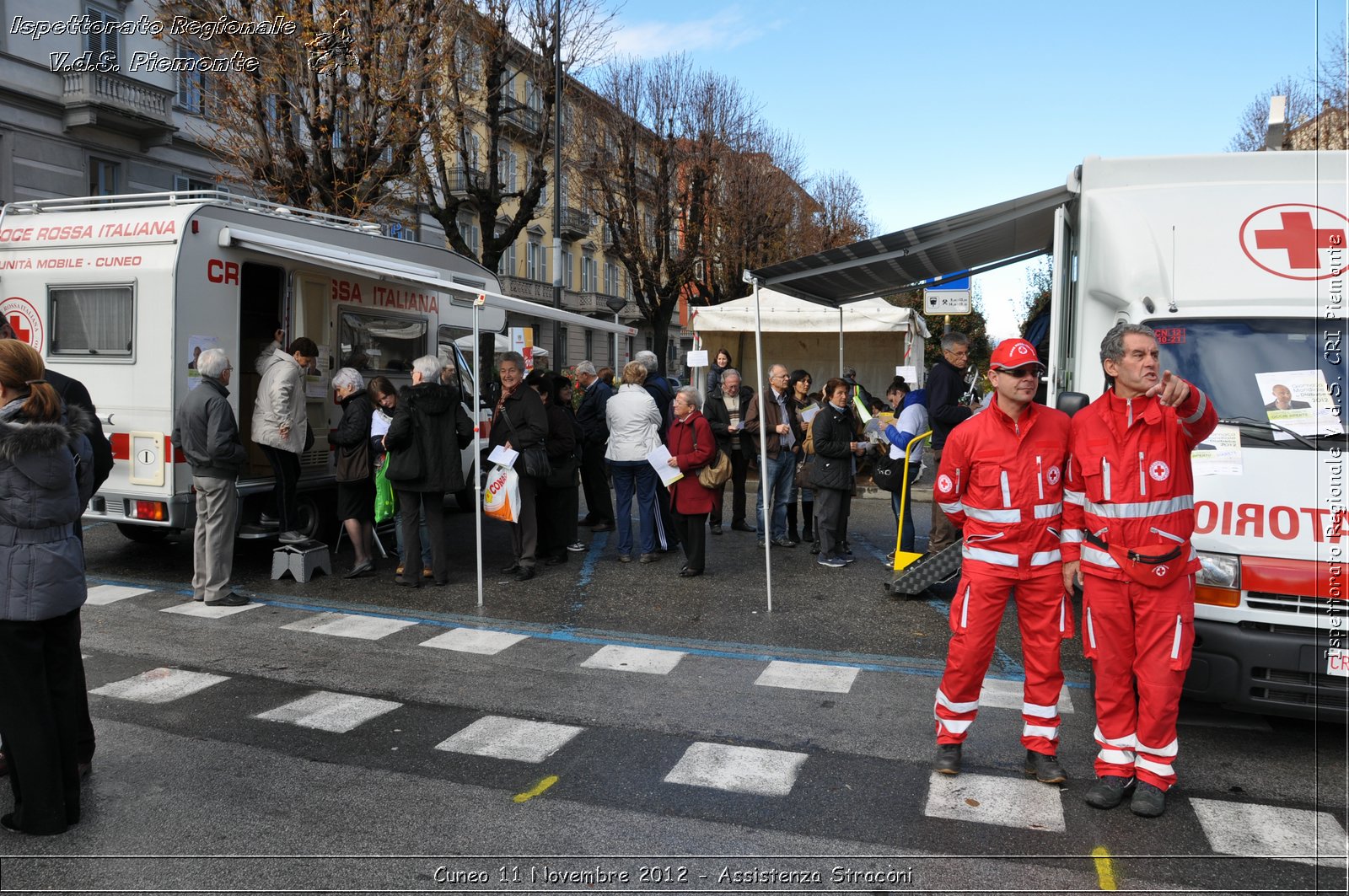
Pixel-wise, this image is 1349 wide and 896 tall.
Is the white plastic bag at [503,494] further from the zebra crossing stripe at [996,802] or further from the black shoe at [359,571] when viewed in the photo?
the zebra crossing stripe at [996,802]

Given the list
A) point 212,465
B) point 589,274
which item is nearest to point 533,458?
point 212,465

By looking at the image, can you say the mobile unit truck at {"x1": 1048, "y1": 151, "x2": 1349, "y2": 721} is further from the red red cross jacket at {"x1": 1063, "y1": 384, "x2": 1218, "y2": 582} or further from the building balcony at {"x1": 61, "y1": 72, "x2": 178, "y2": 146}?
the building balcony at {"x1": 61, "y1": 72, "x2": 178, "y2": 146}

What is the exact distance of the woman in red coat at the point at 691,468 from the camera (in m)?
8.48

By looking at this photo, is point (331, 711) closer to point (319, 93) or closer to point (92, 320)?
point (92, 320)

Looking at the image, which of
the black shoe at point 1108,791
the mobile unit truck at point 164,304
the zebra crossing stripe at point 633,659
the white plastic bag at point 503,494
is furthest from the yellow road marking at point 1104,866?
the mobile unit truck at point 164,304

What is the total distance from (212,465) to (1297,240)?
7395 millimetres

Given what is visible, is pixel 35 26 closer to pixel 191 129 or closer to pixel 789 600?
pixel 191 129

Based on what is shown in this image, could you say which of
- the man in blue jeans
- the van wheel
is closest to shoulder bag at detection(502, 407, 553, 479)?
the man in blue jeans

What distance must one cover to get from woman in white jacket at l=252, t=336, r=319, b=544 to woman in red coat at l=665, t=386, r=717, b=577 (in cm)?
330

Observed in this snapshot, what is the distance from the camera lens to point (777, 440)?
10.2m

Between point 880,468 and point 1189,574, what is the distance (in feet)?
15.5

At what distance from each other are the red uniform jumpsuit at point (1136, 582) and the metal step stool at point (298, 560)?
261 inches

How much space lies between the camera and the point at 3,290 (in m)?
8.59

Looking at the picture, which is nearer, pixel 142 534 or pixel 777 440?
pixel 142 534
